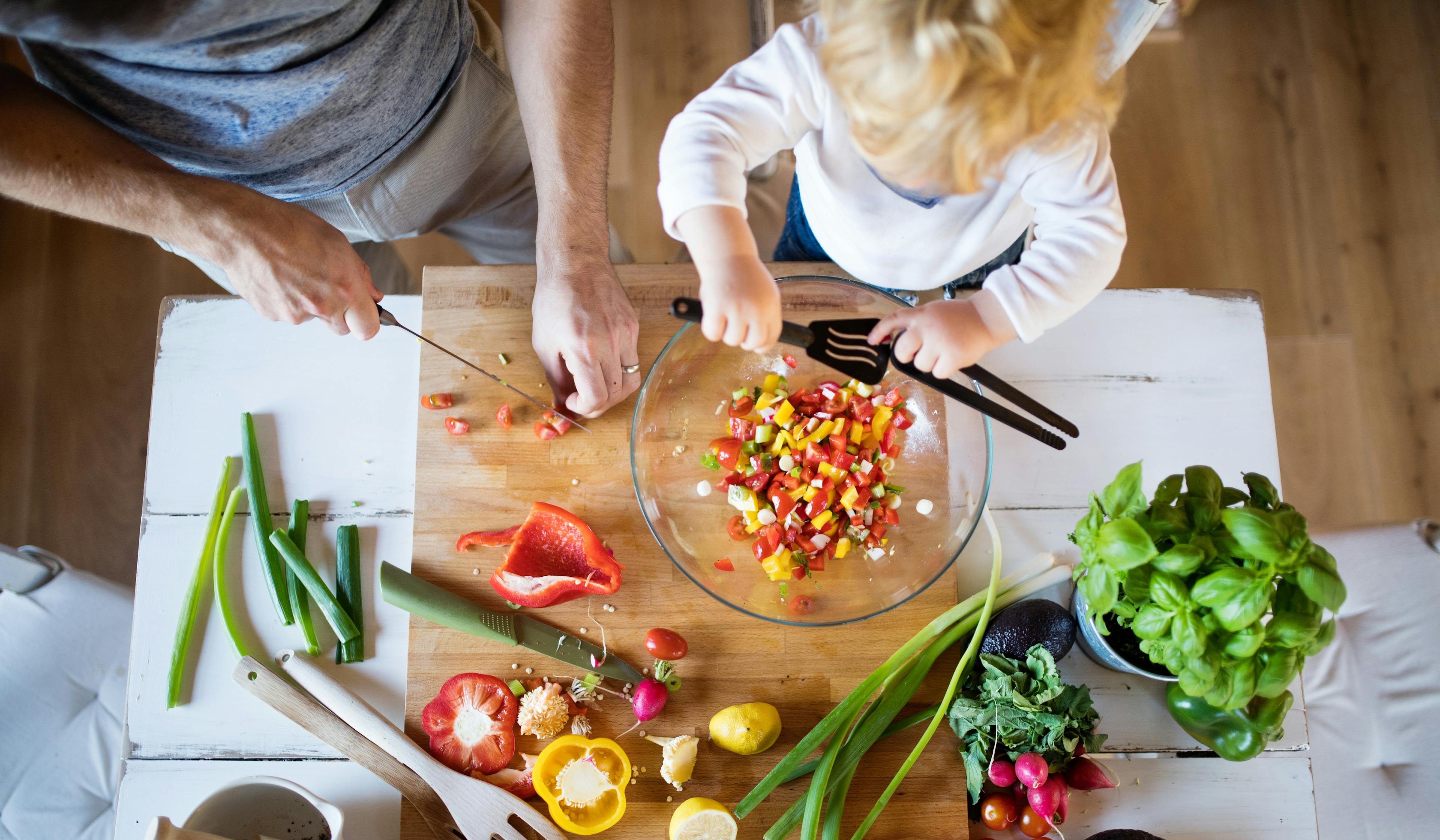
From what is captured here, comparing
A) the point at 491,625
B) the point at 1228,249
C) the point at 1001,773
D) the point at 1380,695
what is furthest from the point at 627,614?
the point at 1228,249

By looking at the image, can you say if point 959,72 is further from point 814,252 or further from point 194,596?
point 194,596

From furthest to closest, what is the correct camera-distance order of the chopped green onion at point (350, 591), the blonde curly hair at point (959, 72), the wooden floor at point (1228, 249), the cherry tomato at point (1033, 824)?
the wooden floor at point (1228, 249) → the chopped green onion at point (350, 591) → the cherry tomato at point (1033, 824) → the blonde curly hair at point (959, 72)

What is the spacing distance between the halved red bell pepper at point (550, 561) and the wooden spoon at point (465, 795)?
0.24 metres

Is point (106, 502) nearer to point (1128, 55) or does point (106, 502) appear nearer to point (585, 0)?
point (585, 0)

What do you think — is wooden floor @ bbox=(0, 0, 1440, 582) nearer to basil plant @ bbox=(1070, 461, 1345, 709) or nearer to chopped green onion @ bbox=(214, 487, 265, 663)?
chopped green onion @ bbox=(214, 487, 265, 663)

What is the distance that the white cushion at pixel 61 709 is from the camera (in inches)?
48.9

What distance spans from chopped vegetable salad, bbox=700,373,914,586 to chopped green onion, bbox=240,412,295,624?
687mm

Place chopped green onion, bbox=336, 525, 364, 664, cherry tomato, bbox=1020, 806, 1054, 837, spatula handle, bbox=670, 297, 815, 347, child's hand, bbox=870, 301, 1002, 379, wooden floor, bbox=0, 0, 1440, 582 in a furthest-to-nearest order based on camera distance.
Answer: wooden floor, bbox=0, 0, 1440, 582, chopped green onion, bbox=336, 525, 364, 664, cherry tomato, bbox=1020, 806, 1054, 837, child's hand, bbox=870, 301, 1002, 379, spatula handle, bbox=670, 297, 815, 347

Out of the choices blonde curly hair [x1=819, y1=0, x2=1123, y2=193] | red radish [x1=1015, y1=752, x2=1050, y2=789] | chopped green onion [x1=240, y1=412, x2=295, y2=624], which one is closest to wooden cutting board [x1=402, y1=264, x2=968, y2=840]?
red radish [x1=1015, y1=752, x2=1050, y2=789]

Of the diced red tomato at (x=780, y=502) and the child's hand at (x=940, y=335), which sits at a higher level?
the child's hand at (x=940, y=335)

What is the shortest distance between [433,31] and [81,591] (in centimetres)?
111

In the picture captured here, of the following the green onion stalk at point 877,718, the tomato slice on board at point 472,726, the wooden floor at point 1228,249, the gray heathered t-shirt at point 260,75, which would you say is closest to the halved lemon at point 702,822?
the green onion stalk at point 877,718

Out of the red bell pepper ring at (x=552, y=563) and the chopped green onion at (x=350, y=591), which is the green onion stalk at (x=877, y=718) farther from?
the chopped green onion at (x=350, y=591)

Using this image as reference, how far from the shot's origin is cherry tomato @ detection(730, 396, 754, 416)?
1.15 m
